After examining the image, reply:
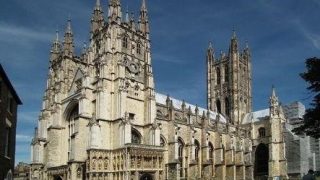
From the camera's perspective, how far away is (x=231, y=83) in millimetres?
85438

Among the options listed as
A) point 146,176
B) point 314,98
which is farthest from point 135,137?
point 314,98

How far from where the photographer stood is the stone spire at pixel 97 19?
187ft

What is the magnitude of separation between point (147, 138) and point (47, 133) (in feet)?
46.7

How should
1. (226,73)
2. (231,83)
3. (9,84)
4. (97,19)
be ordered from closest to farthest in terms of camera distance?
1. (9,84)
2. (97,19)
3. (231,83)
4. (226,73)

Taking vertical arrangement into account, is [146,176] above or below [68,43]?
below

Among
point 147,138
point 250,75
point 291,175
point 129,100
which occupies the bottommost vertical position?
point 291,175

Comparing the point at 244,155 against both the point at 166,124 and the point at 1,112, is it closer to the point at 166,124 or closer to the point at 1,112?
the point at 166,124

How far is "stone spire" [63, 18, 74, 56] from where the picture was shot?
59084 mm

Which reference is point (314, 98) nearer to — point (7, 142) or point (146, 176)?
point (7, 142)

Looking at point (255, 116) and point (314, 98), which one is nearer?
point (314, 98)

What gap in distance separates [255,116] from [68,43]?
131 feet

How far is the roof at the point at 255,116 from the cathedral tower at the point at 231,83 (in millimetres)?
953

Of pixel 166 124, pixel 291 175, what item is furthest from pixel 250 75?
pixel 166 124

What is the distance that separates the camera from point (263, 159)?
74938mm
